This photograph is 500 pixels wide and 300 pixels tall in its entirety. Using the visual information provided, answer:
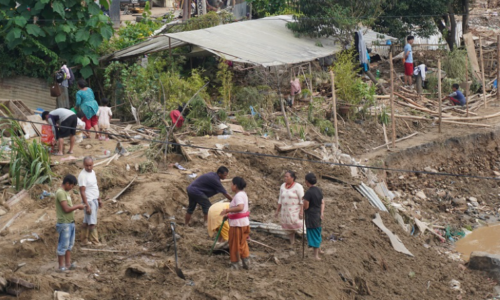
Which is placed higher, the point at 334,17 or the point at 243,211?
the point at 334,17

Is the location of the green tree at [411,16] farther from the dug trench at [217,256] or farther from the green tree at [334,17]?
the dug trench at [217,256]

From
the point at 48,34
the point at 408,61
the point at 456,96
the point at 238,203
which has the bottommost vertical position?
the point at 456,96

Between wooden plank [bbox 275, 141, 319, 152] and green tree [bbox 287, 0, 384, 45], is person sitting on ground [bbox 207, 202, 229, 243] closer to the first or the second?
wooden plank [bbox 275, 141, 319, 152]

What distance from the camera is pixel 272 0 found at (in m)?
25.0

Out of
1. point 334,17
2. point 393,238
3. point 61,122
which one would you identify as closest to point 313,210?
point 393,238

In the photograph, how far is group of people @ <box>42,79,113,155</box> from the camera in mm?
12242

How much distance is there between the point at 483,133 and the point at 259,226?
34.6 ft

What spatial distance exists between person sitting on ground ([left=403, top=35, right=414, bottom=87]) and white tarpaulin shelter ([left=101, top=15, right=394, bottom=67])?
7.39 ft

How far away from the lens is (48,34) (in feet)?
52.4

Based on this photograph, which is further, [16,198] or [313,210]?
[16,198]

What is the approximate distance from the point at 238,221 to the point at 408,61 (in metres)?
13.3

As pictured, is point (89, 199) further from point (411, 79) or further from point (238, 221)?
point (411, 79)

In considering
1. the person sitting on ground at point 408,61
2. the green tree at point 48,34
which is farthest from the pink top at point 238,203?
the person sitting on ground at point 408,61

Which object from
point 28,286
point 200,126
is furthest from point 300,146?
point 28,286
